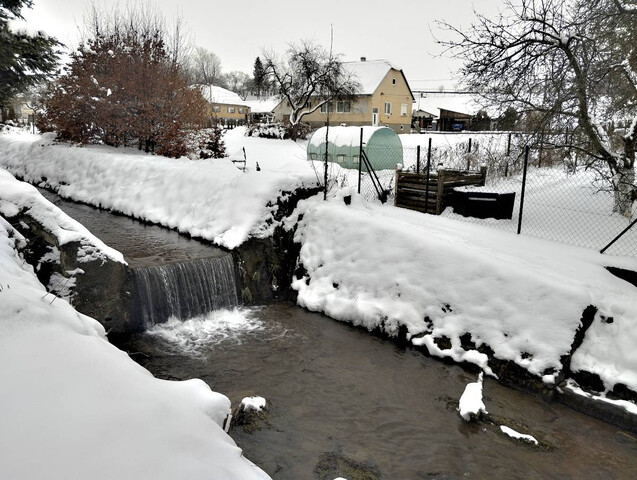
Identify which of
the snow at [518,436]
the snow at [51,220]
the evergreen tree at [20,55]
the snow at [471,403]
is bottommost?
the snow at [518,436]

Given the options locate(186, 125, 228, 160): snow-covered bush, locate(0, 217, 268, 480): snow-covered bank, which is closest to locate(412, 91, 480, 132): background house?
locate(186, 125, 228, 160): snow-covered bush

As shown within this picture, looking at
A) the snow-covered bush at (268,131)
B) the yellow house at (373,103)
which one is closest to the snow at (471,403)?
the snow-covered bush at (268,131)

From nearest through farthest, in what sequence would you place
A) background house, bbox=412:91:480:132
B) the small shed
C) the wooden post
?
the wooden post < the small shed < background house, bbox=412:91:480:132

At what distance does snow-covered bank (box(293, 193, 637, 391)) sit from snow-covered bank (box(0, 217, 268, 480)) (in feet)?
16.0

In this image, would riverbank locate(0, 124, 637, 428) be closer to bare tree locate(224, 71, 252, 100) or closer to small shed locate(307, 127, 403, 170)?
small shed locate(307, 127, 403, 170)

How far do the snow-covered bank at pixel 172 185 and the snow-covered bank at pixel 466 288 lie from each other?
3.95 ft

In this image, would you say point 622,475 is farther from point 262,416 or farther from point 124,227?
point 124,227

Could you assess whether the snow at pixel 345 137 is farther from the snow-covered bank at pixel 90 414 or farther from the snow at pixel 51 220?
the snow-covered bank at pixel 90 414

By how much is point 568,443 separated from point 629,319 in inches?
85.3

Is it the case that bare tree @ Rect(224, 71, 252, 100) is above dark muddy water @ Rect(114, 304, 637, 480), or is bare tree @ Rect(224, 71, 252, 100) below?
above

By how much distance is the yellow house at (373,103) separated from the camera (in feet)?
145

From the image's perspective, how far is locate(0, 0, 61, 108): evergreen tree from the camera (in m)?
14.4

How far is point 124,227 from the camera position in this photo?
1195 cm

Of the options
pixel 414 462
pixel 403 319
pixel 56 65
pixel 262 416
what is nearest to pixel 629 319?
pixel 403 319
